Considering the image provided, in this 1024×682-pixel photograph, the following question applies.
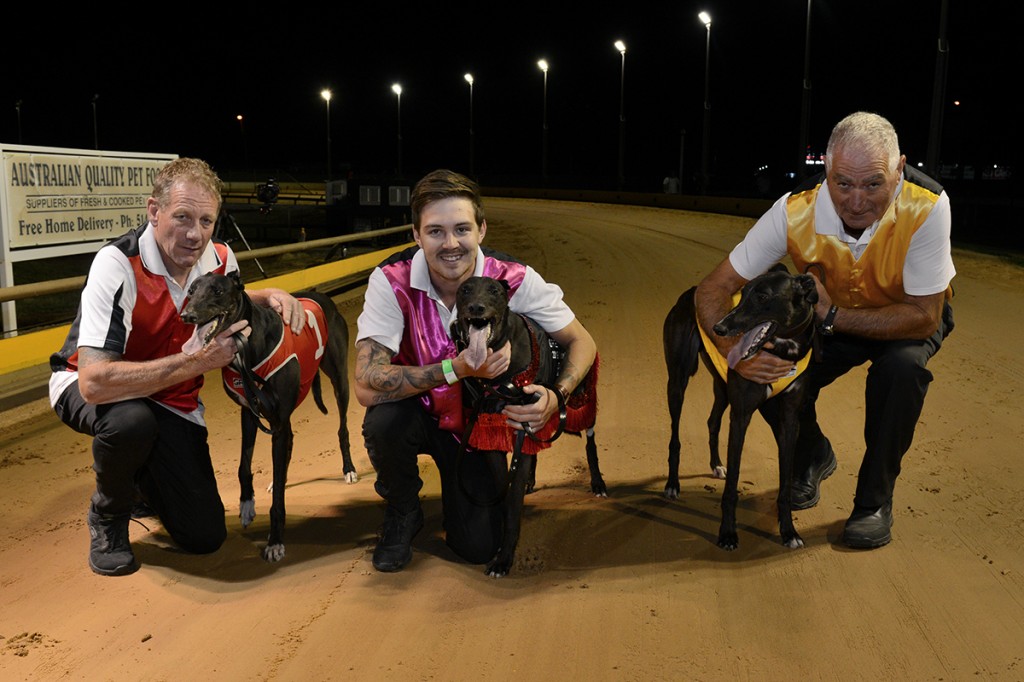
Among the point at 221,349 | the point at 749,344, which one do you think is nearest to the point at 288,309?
the point at 221,349

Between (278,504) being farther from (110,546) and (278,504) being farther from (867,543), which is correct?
(867,543)

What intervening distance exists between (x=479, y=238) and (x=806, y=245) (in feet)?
4.07

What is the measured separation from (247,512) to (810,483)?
2227 mm

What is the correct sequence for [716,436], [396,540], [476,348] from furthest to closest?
[716,436]
[396,540]
[476,348]

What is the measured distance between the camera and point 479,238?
292cm

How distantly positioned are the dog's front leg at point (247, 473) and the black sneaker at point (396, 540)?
64 centimetres

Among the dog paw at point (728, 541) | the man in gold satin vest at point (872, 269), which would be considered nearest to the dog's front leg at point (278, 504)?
the dog paw at point (728, 541)

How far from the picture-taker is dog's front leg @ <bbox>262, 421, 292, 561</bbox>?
3025 millimetres

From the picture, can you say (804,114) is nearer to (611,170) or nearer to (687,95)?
(611,170)

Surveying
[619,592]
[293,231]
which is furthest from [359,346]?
[293,231]

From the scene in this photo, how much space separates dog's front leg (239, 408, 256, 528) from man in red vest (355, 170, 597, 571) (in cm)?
60

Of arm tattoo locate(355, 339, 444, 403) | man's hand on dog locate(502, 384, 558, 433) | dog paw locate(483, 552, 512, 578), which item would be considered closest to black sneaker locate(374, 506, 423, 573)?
dog paw locate(483, 552, 512, 578)

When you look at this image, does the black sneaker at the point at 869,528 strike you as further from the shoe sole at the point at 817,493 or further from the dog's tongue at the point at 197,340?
the dog's tongue at the point at 197,340

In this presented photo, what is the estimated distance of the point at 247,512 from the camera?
3400 millimetres
